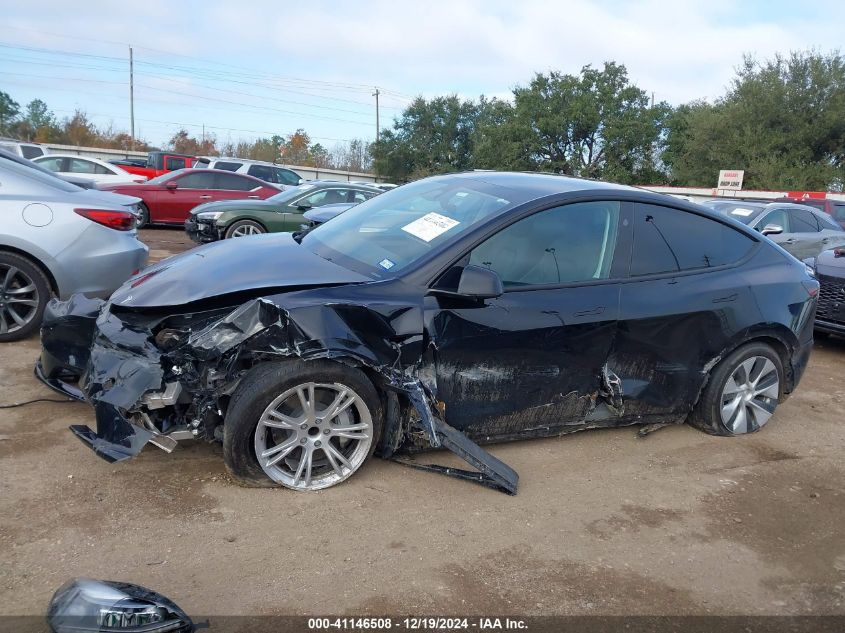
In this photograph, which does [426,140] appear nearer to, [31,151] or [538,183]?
[31,151]

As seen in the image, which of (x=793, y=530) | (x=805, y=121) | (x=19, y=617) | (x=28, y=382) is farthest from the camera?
(x=805, y=121)

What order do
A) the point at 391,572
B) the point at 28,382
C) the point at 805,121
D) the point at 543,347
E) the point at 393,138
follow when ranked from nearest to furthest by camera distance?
the point at 391,572 < the point at 543,347 < the point at 28,382 < the point at 805,121 < the point at 393,138

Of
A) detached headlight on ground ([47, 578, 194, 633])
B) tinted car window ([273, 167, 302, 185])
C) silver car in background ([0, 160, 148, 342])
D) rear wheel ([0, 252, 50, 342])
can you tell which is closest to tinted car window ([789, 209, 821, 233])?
silver car in background ([0, 160, 148, 342])

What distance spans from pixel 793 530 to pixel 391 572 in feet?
7.20

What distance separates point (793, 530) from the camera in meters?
Result: 3.73

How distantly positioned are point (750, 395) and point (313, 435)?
10.1 ft

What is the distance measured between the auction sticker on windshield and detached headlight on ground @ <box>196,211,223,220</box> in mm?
8092

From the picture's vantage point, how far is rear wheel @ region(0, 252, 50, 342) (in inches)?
217

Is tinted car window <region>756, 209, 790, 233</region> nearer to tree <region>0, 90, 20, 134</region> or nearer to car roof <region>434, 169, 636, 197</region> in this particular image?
car roof <region>434, 169, 636, 197</region>

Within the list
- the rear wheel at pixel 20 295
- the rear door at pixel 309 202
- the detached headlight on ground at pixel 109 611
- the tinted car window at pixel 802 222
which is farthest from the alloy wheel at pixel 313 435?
the tinted car window at pixel 802 222

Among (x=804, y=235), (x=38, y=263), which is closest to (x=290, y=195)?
(x=38, y=263)

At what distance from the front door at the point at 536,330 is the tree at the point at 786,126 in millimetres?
36629

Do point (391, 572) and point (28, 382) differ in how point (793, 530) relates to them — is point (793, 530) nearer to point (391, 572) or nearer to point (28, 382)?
point (391, 572)

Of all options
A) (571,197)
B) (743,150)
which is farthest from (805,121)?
(571,197)
